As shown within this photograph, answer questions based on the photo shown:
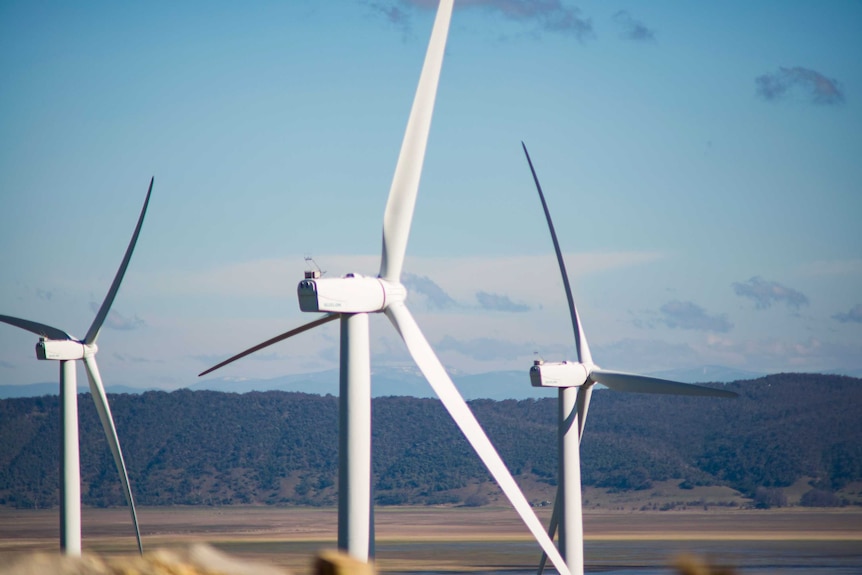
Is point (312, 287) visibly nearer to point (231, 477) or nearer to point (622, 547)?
point (622, 547)

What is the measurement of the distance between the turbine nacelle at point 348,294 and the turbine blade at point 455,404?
0.44 metres

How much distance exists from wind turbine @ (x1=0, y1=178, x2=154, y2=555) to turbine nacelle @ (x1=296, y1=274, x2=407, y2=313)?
60.5 ft

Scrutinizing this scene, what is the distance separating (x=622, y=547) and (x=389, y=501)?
245ft

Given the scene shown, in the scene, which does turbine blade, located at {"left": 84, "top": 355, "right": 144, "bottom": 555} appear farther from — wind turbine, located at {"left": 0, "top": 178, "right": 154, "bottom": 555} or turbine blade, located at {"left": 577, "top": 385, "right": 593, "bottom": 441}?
turbine blade, located at {"left": 577, "top": 385, "right": 593, "bottom": 441}

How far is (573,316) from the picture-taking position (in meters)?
44.1

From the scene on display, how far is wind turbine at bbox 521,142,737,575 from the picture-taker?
41.2 meters

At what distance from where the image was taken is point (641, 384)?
1626 inches

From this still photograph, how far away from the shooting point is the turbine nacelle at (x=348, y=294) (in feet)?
87.8

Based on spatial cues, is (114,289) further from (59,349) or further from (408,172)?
(408,172)

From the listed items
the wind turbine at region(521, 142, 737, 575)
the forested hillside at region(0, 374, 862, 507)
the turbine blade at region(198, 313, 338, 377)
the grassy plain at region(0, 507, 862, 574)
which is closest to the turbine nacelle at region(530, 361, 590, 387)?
the wind turbine at region(521, 142, 737, 575)

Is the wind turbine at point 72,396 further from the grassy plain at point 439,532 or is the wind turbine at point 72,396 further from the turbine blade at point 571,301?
the grassy plain at point 439,532

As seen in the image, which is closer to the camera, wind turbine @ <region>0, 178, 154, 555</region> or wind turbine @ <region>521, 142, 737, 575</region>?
wind turbine @ <region>521, 142, 737, 575</region>

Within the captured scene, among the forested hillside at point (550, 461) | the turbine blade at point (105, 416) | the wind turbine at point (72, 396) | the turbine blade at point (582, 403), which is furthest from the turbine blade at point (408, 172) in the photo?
the forested hillside at point (550, 461)

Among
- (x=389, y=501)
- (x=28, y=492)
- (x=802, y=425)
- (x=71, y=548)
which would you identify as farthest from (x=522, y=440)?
(x=71, y=548)
